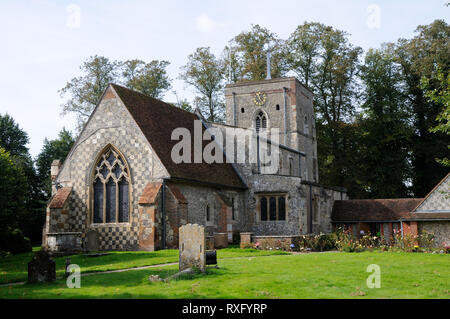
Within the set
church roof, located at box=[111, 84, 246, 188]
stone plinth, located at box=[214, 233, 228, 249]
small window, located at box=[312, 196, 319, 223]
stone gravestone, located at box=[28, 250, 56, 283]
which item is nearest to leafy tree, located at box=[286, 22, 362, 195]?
small window, located at box=[312, 196, 319, 223]

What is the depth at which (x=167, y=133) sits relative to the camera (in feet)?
93.7

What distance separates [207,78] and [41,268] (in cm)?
4357

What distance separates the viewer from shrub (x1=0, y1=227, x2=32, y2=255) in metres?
30.7

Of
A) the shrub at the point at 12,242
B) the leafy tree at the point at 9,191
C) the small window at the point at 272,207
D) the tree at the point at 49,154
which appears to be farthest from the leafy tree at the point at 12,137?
the small window at the point at 272,207

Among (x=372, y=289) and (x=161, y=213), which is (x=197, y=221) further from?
(x=372, y=289)

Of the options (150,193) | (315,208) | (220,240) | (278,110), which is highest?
(278,110)

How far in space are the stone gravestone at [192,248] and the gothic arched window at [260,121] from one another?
33.1 meters

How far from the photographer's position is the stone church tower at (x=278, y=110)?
45906 mm

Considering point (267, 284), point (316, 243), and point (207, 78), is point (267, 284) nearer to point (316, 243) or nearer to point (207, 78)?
point (316, 243)

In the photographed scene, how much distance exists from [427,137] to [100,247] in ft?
121

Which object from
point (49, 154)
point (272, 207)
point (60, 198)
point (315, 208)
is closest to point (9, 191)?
point (60, 198)

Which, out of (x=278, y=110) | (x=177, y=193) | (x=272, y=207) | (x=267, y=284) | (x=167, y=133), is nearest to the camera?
(x=267, y=284)

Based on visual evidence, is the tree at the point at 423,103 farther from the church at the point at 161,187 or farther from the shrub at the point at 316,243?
the shrub at the point at 316,243
